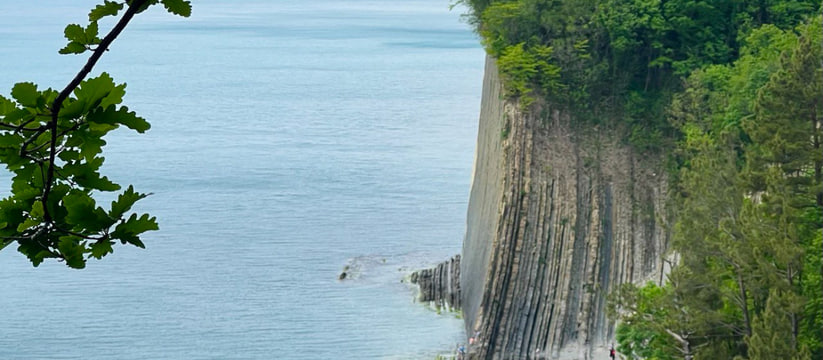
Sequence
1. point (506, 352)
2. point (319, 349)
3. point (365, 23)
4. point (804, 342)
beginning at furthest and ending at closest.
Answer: point (365, 23) → point (319, 349) → point (506, 352) → point (804, 342)

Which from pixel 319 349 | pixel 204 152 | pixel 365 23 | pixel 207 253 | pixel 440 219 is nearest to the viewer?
pixel 319 349

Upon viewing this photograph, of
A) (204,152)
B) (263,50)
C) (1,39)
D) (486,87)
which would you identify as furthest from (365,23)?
(486,87)

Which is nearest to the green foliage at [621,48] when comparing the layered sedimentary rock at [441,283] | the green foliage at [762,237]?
the green foliage at [762,237]

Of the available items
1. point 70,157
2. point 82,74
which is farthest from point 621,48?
point 82,74

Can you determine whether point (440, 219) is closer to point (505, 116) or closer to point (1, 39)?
point (505, 116)

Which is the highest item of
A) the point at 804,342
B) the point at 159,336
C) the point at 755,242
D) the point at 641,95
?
the point at 641,95

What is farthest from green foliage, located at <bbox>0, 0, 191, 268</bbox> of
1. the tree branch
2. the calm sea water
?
the calm sea water

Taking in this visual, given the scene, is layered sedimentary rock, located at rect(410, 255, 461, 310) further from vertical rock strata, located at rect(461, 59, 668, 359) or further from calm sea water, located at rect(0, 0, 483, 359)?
vertical rock strata, located at rect(461, 59, 668, 359)
